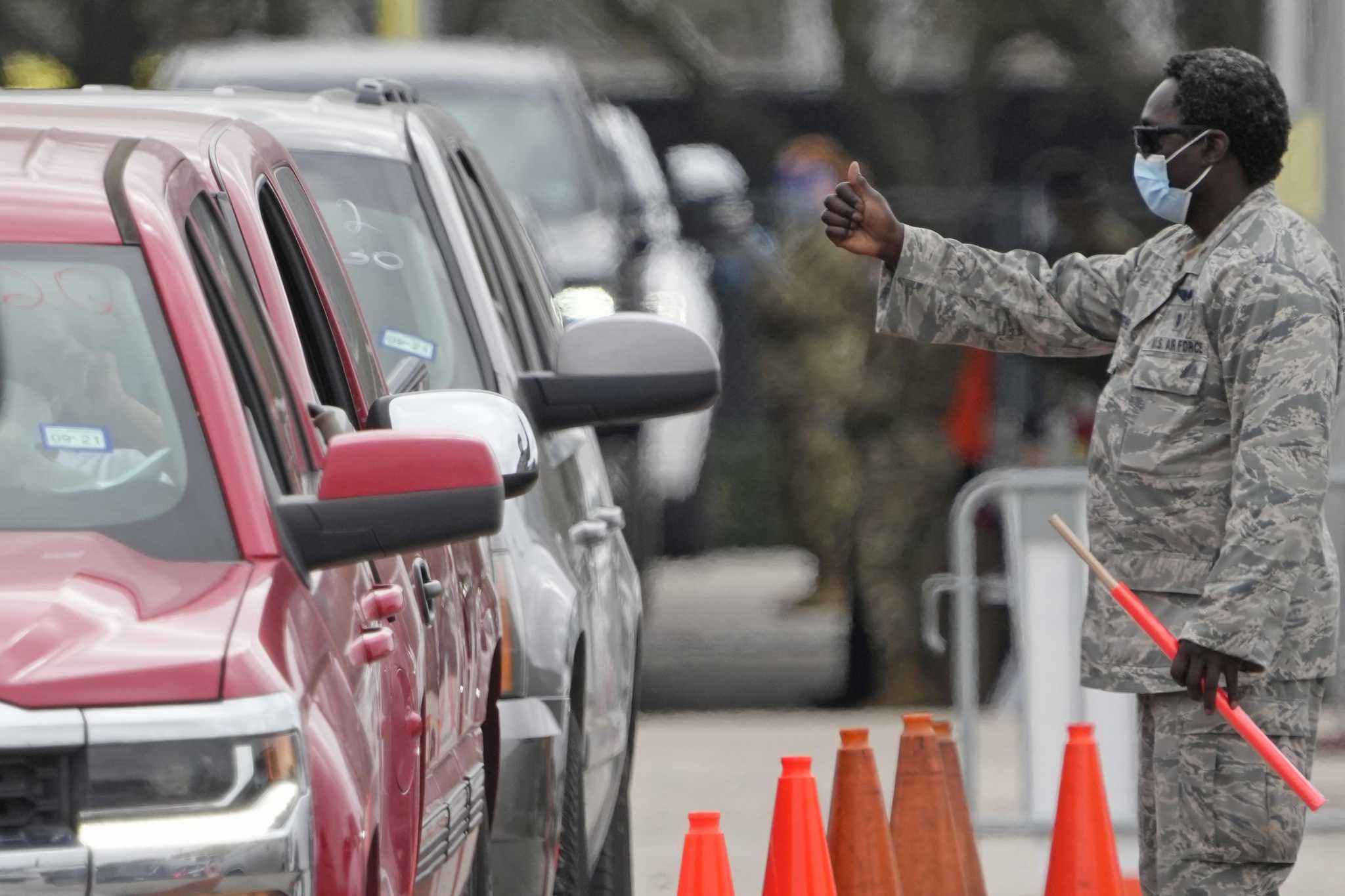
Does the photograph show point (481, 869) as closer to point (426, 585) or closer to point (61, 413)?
point (426, 585)

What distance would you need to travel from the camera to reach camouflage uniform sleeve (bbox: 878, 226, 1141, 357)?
18.5ft

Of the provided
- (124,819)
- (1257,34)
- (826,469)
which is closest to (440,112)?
(124,819)

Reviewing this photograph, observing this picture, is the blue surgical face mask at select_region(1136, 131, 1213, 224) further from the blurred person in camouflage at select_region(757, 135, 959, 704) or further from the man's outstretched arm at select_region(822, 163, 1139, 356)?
the blurred person in camouflage at select_region(757, 135, 959, 704)

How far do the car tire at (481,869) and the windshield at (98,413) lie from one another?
1.41 metres

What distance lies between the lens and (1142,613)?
5.11 metres

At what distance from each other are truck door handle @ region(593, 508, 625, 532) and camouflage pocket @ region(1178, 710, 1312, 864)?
1694 mm

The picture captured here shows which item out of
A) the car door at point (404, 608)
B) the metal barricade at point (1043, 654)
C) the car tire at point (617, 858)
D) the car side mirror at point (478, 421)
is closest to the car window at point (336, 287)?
the car door at point (404, 608)

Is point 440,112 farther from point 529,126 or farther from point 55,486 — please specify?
point 529,126

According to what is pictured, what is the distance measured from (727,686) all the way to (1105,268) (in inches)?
272

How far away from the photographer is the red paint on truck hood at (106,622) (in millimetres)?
2938

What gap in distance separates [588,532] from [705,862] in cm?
114

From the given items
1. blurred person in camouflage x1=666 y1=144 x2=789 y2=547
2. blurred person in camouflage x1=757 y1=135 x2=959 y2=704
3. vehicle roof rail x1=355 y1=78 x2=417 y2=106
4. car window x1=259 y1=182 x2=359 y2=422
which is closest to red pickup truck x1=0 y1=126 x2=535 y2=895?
car window x1=259 y1=182 x2=359 y2=422

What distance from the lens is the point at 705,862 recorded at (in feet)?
16.9

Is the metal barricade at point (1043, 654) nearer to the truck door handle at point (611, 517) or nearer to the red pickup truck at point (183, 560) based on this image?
the truck door handle at point (611, 517)
